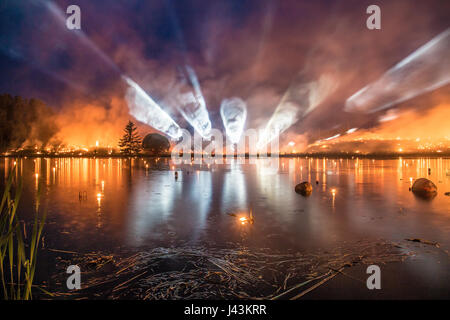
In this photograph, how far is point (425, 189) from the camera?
Answer: 24.0 m

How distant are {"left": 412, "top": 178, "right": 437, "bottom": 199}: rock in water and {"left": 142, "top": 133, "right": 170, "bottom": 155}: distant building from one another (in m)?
148

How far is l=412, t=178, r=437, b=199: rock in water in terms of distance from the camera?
76.5 feet

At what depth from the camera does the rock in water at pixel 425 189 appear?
23328mm

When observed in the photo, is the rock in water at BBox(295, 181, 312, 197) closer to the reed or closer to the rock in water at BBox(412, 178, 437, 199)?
the rock in water at BBox(412, 178, 437, 199)

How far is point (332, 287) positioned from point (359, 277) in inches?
43.1

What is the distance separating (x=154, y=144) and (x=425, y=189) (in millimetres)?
148717

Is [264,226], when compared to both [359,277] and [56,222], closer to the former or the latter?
[359,277]

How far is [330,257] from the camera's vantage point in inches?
353

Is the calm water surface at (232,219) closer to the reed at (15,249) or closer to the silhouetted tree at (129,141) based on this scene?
the reed at (15,249)

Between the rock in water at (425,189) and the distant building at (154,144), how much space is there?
148 m

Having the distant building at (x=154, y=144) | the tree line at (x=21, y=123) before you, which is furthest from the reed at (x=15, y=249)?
the distant building at (x=154, y=144)

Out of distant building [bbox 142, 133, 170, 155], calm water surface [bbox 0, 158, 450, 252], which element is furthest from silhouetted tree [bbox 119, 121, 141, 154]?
calm water surface [bbox 0, 158, 450, 252]

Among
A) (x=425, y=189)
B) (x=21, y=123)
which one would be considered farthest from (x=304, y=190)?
(x=21, y=123)

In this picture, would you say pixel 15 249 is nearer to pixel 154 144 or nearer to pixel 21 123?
pixel 21 123
